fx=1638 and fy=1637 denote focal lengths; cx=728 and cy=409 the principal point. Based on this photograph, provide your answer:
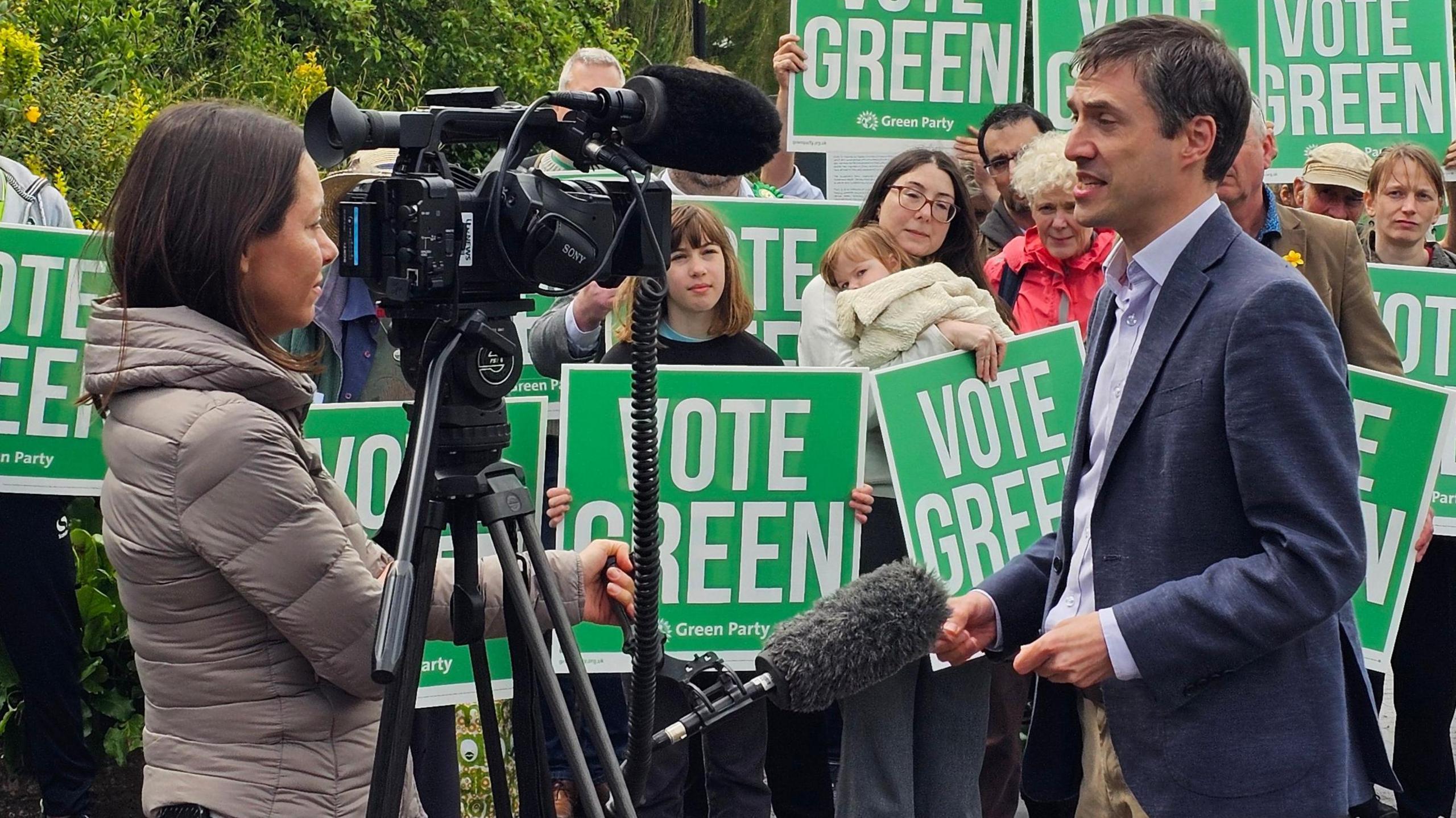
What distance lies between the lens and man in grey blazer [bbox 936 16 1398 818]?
8.20 ft

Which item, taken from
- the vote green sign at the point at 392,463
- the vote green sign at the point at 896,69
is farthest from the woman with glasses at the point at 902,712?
the vote green sign at the point at 896,69

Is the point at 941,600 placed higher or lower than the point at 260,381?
lower

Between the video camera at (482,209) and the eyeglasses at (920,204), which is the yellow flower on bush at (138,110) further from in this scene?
the video camera at (482,209)

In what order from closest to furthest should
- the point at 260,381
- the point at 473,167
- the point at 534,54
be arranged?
the point at 260,381 → the point at 473,167 → the point at 534,54

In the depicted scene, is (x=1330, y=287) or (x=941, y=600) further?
(x=1330, y=287)

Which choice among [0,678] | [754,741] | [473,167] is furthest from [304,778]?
[473,167]

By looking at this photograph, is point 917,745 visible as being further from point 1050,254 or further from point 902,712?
point 1050,254

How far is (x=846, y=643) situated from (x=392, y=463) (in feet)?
7.87

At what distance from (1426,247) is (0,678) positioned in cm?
551

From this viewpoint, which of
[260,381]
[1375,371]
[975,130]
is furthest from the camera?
[975,130]

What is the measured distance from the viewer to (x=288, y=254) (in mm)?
2496

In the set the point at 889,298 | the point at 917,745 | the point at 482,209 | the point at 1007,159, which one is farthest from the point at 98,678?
the point at 1007,159

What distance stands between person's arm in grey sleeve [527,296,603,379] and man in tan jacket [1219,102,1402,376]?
6.53 feet

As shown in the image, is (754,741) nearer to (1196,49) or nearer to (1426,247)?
(1196,49)
